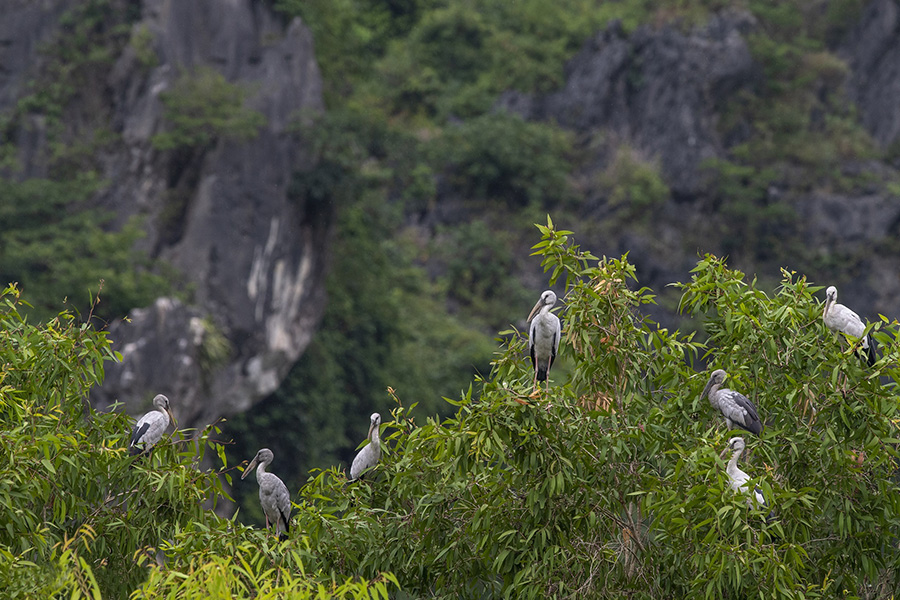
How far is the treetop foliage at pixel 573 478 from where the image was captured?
288 inches

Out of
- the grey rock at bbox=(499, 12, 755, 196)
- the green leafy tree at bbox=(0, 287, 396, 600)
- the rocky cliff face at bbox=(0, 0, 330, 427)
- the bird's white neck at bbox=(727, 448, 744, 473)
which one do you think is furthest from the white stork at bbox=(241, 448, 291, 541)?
the grey rock at bbox=(499, 12, 755, 196)

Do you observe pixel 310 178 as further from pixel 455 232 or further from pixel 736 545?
pixel 736 545

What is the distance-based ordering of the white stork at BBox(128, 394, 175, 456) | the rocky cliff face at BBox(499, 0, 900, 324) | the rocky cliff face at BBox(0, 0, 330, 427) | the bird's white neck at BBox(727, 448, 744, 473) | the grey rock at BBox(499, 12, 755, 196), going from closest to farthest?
the bird's white neck at BBox(727, 448, 744, 473)
the white stork at BBox(128, 394, 175, 456)
the rocky cliff face at BBox(0, 0, 330, 427)
the rocky cliff face at BBox(499, 0, 900, 324)
the grey rock at BBox(499, 12, 755, 196)

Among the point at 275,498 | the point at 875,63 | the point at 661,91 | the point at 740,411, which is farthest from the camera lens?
the point at 875,63

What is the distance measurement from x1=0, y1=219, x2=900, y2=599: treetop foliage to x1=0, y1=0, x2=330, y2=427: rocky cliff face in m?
16.1

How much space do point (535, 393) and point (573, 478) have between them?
0.69 meters

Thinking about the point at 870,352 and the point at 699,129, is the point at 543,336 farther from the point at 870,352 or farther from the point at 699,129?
the point at 699,129

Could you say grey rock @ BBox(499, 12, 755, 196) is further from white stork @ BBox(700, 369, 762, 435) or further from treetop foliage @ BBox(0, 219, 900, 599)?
white stork @ BBox(700, 369, 762, 435)

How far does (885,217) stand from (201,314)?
20643 millimetres

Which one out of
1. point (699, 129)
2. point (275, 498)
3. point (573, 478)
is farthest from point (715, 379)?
point (699, 129)

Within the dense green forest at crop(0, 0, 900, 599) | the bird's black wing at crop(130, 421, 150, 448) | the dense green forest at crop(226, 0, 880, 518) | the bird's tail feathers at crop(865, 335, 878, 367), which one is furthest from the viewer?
the dense green forest at crop(226, 0, 880, 518)

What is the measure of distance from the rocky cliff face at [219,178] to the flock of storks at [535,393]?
48.8ft

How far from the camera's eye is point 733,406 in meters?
7.92

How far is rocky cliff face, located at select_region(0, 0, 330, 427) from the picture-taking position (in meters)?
25.2
